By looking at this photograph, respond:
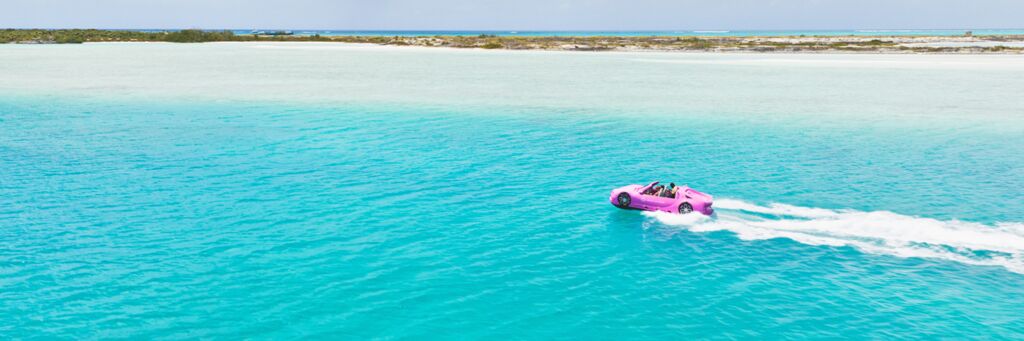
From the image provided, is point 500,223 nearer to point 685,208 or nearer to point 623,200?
point 623,200

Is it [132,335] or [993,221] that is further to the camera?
[993,221]

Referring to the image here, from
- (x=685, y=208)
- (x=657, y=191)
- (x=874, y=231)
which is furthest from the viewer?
(x=657, y=191)

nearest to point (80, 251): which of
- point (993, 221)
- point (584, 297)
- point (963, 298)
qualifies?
point (584, 297)

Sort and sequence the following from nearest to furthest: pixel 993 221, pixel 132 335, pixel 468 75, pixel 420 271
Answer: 1. pixel 132 335
2. pixel 420 271
3. pixel 993 221
4. pixel 468 75

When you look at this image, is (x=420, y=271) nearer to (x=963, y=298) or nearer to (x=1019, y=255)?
(x=963, y=298)

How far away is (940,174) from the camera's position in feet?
180

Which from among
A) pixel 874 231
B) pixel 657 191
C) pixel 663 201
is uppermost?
pixel 657 191

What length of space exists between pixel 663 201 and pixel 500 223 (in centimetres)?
946

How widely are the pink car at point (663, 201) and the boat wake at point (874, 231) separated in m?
0.44

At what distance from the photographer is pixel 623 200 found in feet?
146

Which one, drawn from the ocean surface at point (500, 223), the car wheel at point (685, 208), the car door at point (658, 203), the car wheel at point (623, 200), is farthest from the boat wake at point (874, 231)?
the car wheel at point (623, 200)

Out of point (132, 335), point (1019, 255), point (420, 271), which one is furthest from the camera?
point (1019, 255)

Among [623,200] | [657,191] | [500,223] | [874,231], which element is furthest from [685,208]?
[500,223]

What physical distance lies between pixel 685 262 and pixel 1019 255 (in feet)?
53.4
